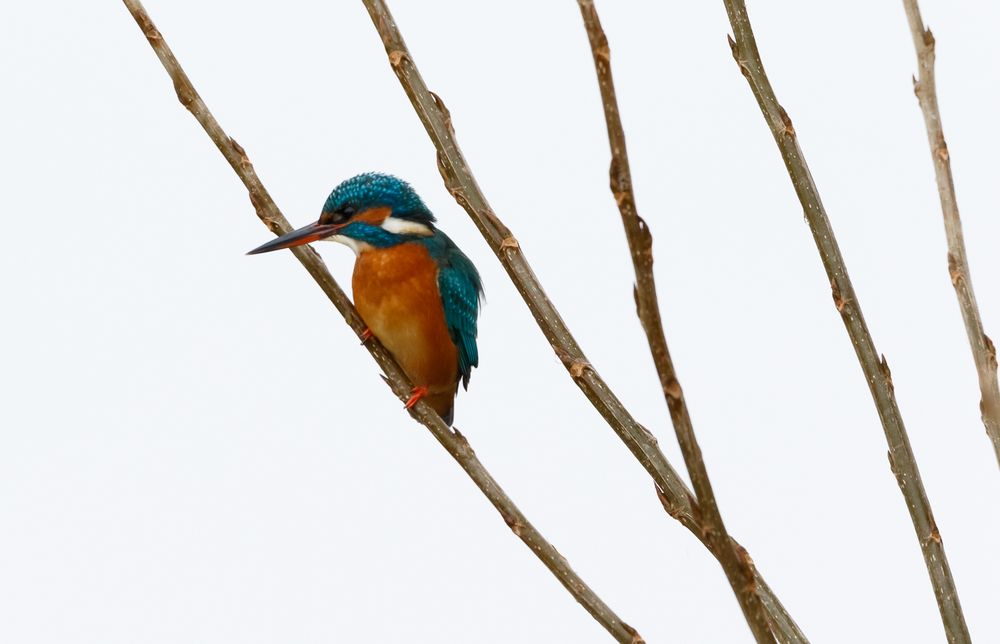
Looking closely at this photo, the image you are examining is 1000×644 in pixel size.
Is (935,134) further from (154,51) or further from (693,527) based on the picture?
(154,51)

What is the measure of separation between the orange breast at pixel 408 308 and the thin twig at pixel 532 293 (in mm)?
2071

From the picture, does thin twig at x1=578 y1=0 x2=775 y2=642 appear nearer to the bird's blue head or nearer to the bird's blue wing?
the bird's blue head

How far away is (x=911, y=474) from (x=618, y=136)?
0.81 m

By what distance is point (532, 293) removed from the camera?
1.98 metres

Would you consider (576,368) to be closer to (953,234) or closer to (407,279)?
(953,234)

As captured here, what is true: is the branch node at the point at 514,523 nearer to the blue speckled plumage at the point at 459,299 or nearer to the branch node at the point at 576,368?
the branch node at the point at 576,368

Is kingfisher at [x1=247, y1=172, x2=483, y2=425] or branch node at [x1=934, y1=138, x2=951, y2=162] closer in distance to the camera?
branch node at [x1=934, y1=138, x2=951, y2=162]

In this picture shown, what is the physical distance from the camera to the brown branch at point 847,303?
5.99 feet

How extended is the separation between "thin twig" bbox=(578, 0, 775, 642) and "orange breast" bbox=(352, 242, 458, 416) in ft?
8.82

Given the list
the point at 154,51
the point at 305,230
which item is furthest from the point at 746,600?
the point at 305,230

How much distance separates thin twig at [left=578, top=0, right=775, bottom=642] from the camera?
1.38m

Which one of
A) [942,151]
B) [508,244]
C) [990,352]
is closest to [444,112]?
[508,244]

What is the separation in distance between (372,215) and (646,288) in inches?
114

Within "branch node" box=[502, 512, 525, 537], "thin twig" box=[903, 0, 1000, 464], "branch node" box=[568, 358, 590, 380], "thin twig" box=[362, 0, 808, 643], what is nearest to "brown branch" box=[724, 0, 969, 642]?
"thin twig" box=[903, 0, 1000, 464]
